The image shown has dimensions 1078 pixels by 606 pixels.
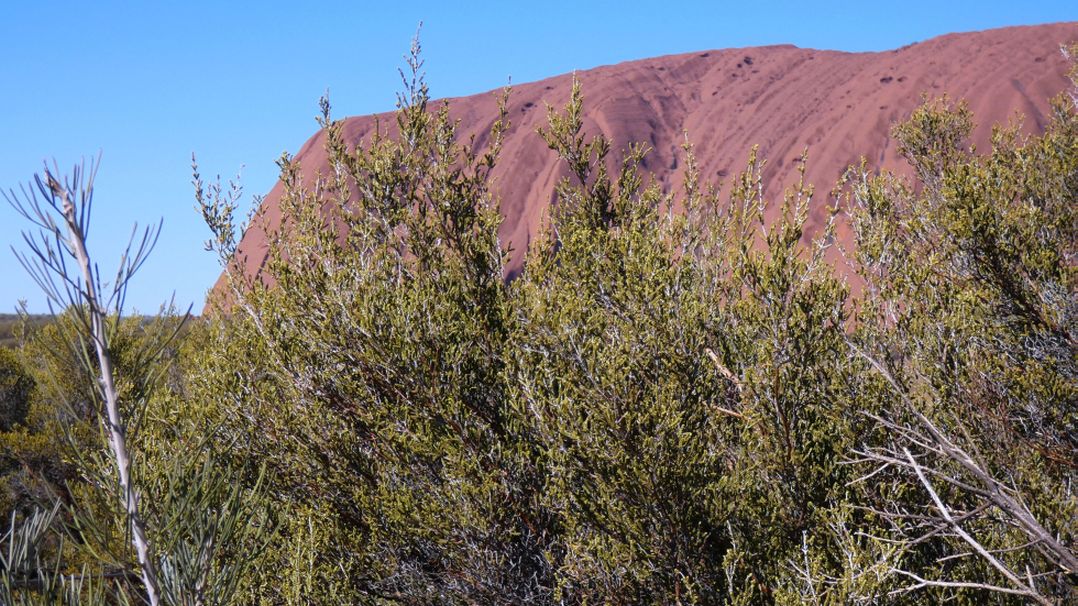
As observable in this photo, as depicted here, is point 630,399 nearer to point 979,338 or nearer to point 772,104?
point 979,338

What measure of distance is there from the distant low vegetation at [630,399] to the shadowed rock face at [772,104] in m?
43.8

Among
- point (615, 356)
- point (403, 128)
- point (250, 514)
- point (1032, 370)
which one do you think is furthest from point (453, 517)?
point (1032, 370)

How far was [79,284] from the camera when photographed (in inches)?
91.2

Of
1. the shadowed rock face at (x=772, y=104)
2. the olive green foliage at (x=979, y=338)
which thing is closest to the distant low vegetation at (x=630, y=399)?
the olive green foliage at (x=979, y=338)

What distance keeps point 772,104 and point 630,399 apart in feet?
243

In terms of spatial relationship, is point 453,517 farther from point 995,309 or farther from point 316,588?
point 995,309

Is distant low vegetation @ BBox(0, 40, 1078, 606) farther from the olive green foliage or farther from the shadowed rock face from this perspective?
the shadowed rock face


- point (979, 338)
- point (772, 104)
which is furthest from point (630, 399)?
point (772, 104)

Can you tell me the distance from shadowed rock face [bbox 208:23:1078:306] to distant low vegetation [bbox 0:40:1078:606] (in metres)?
43.8

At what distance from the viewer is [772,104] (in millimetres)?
73875

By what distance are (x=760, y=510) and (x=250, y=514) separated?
4.66 m

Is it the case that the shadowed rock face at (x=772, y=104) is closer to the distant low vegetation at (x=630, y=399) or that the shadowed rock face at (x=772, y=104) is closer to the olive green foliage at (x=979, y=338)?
the distant low vegetation at (x=630, y=399)

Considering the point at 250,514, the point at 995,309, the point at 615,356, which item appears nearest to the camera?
the point at 250,514

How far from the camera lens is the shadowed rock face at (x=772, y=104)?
59062 mm
